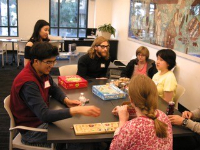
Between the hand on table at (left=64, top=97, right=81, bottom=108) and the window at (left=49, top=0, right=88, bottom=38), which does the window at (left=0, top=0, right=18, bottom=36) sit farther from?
the hand on table at (left=64, top=97, right=81, bottom=108)

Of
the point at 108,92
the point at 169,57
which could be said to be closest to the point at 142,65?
the point at 169,57

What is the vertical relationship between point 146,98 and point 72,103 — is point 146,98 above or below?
above

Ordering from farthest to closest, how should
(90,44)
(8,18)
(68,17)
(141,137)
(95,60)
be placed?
(68,17) → (8,18) → (90,44) → (95,60) → (141,137)

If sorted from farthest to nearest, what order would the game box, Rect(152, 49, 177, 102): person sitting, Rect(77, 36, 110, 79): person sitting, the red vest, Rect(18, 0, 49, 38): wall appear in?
Rect(18, 0, 49, 38): wall < Rect(77, 36, 110, 79): person sitting < Rect(152, 49, 177, 102): person sitting < the game box < the red vest

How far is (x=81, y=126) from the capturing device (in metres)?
1.56

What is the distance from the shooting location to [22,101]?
68.4 inches

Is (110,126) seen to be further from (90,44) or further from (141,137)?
(90,44)

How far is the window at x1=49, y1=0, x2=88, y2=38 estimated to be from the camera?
895cm

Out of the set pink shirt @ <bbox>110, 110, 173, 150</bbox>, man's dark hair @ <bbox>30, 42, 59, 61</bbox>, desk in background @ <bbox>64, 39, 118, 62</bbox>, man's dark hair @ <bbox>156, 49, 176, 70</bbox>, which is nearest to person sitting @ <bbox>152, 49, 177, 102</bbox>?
man's dark hair @ <bbox>156, 49, 176, 70</bbox>

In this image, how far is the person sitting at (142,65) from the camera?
Result: 3.26 metres

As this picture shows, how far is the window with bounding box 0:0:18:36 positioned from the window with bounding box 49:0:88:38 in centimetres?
140

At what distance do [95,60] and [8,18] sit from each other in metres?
6.96

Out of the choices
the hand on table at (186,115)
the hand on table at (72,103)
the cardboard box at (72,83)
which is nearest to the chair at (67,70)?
the cardboard box at (72,83)

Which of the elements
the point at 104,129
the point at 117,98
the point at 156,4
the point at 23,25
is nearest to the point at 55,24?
the point at 23,25
